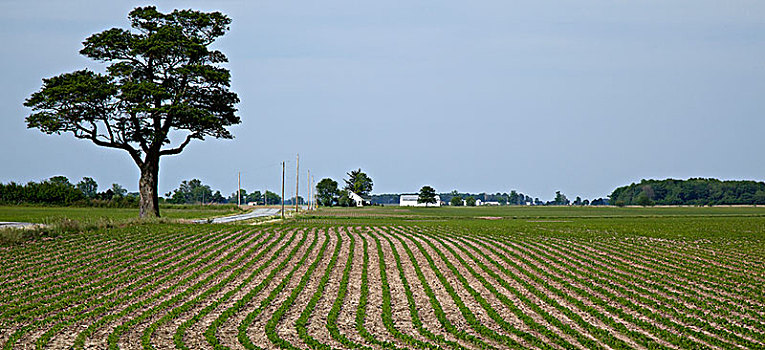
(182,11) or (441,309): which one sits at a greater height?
(182,11)

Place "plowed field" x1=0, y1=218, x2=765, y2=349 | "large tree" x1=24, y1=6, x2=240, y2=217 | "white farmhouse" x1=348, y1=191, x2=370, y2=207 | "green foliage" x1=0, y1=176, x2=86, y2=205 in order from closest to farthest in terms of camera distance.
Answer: "plowed field" x1=0, y1=218, x2=765, y2=349 → "large tree" x1=24, y1=6, x2=240, y2=217 → "green foliage" x1=0, y1=176, x2=86, y2=205 → "white farmhouse" x1=348, y1=191, x2=370, y2=207

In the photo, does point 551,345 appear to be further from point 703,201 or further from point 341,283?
point 703,201

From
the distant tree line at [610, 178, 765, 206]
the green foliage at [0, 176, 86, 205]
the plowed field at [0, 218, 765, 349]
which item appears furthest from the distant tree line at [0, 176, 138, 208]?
the distant tree line at [610, 178, 765, 206]

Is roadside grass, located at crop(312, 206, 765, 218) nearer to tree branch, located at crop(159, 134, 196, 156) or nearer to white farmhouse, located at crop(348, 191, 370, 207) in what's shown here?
tree branch, located at crop(159, 134, 196, 156)

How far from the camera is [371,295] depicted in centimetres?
1723

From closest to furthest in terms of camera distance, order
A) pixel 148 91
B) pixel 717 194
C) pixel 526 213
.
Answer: pixel 148 91
pixel 526 213
pixel 717 194

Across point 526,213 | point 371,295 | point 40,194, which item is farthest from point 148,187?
point 526,213

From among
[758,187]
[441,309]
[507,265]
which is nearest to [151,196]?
[507,265]

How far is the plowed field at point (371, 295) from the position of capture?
12.6 meters

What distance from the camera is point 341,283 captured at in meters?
19.2

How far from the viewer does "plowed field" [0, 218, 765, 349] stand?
12602mm

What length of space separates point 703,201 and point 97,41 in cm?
17929

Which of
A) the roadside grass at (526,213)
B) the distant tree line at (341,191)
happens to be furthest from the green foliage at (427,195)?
the roadside grass at (526,213)

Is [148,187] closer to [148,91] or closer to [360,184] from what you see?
[148,91]
